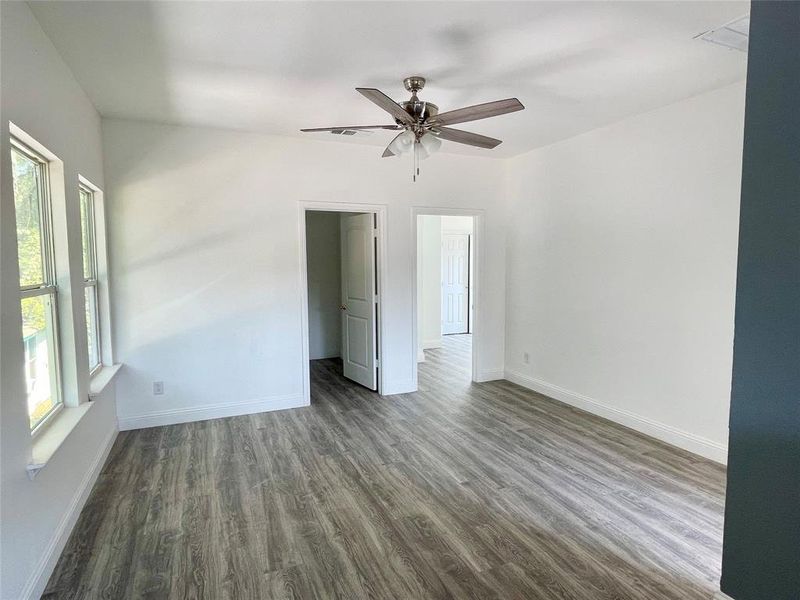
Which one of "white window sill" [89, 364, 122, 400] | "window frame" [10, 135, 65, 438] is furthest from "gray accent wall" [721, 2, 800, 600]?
"white window sill" [89, 364, 122, 400]

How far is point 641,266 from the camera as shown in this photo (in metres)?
3.84

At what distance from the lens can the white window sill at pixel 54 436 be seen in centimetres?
202

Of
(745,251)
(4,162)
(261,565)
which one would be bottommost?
(261,565)

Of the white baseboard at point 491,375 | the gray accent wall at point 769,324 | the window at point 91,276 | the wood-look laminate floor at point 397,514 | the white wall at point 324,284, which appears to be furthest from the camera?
the white wall at point 324,284

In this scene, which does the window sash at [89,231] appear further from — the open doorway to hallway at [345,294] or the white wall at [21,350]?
the open doorway to hallway at [345,294]

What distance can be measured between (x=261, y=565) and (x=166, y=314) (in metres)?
2.66

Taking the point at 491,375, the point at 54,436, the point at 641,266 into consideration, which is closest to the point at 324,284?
the point at 491,375

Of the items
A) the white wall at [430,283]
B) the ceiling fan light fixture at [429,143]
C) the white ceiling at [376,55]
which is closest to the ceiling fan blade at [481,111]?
the ceiling fan light fixture at [429,143]

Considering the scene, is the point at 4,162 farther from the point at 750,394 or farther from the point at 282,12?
the point at 750,394

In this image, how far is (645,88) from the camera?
10.5ft

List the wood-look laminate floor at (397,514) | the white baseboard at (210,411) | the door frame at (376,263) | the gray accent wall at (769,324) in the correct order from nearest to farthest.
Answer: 1. the gray accent wall at (769,324)
2. the wood-look laminate floor at (397,514)
3. the white baseboard at (210,411)
4. the door frame at (376,263)

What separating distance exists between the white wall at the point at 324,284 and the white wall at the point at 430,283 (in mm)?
1407

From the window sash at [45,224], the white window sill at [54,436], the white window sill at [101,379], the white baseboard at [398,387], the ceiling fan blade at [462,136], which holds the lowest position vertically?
the white baseboard at [398,387]

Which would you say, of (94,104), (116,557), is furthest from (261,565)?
(94,104)
